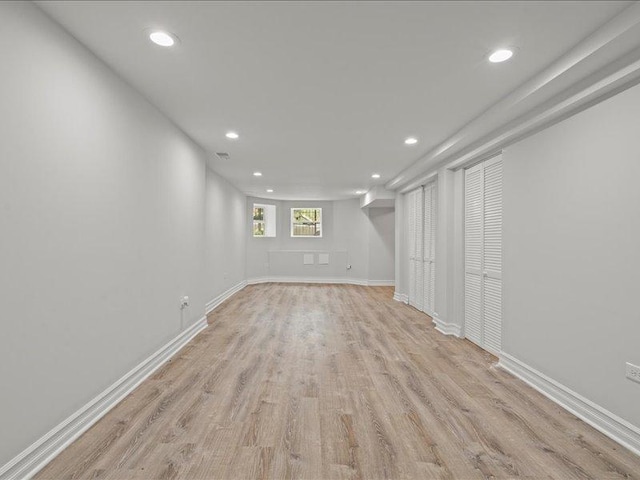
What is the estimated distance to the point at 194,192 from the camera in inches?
158

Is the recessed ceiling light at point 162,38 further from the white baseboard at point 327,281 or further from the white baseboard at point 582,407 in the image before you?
the white baseboard at point 327,281

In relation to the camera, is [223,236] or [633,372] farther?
[223,236]

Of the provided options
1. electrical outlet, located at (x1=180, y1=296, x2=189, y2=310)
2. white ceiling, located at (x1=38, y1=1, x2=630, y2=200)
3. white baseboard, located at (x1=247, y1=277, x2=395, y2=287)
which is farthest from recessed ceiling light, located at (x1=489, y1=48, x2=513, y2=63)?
white baseboard, located at (x1=247, y1=277, x2=395, y2=287)

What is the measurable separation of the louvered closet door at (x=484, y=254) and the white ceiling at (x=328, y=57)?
2.40 ft

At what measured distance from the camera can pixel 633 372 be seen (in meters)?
1.91

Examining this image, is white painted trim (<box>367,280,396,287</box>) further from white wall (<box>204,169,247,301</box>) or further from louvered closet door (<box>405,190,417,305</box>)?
white wall (<box>204,169,247,301</box>)

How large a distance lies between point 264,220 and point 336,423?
770 centimetres

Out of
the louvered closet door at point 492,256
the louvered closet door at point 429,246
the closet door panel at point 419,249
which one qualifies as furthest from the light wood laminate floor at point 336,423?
the closet door panel at point 419,249

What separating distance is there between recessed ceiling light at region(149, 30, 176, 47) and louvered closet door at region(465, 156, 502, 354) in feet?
10.5

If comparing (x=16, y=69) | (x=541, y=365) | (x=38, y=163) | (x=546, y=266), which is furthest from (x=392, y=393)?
(x=16, y=69)

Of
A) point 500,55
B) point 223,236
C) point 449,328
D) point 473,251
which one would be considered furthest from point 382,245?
point 500,55

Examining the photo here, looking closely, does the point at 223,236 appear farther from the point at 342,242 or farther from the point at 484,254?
the point at 484,254

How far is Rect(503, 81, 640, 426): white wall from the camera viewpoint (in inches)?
77.5

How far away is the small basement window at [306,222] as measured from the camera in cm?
973
